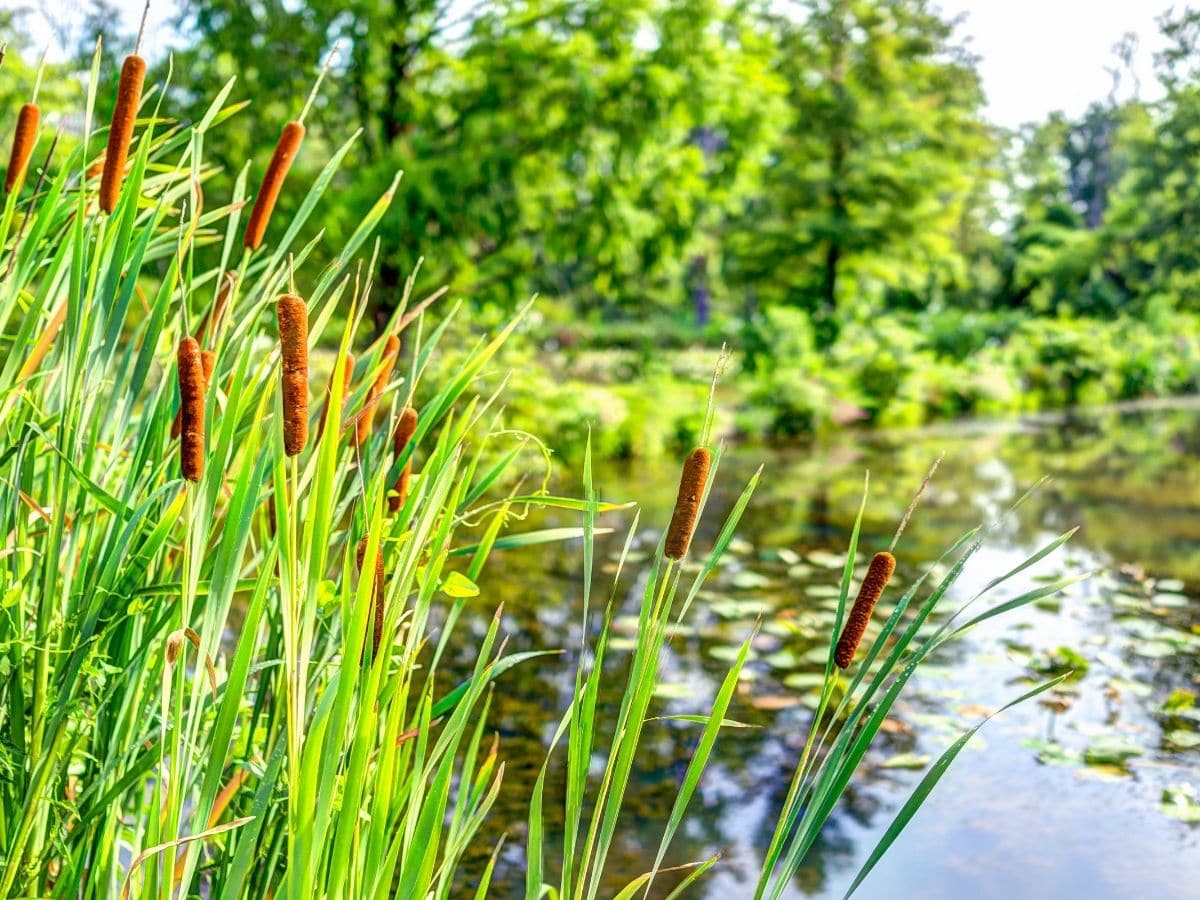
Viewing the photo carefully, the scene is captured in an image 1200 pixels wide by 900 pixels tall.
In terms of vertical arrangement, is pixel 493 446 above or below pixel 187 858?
below

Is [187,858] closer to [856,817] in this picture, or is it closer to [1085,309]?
[856,817]

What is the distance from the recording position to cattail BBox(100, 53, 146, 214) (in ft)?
3.79

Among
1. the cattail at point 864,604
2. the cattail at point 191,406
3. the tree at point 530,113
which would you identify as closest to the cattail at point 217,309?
the cattail at point 191,406

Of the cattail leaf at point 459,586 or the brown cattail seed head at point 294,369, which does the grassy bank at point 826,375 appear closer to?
the cattail leaf at point 459,586

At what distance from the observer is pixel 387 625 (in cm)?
96

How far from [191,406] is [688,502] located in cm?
38

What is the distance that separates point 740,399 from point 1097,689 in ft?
29.8

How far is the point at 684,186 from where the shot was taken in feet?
28.1

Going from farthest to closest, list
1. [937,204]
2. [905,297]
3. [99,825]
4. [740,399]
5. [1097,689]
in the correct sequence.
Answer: [905,297], [937,204], [740,399], [1097,689], [99,825]

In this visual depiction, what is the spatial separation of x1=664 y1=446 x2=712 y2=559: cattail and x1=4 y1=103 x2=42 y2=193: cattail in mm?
868

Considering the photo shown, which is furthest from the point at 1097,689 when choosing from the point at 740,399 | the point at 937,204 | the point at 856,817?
the point at 937,204

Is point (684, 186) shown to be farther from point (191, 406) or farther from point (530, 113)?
point (191, 406)

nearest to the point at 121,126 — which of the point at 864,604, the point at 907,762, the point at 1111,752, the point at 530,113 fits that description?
the point at 864,604

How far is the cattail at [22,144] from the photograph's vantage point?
1.32 metres
